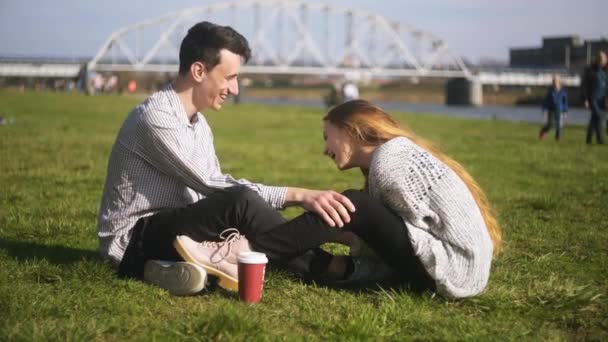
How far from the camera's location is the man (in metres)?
3.92

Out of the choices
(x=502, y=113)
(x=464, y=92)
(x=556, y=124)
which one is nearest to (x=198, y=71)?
(x=556, y=124)

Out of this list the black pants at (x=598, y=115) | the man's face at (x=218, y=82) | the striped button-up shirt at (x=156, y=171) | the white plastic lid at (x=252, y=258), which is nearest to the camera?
the white plastic lid at (x=252, y=258)

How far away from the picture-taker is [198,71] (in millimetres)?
4105

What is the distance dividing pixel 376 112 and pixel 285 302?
112cm

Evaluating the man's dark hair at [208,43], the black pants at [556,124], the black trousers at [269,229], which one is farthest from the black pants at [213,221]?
the black pants at [556,124]

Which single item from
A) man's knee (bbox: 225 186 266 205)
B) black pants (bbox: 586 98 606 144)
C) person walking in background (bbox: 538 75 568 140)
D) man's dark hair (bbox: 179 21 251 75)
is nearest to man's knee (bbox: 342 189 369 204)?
man's knee (bbox: 225 186 266 205)

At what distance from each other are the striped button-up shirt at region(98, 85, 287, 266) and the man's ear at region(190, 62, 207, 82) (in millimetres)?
159

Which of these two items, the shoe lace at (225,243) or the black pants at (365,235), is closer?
the black pants at (365,235)

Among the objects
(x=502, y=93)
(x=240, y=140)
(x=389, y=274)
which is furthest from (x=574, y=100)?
(x=389, y=274)

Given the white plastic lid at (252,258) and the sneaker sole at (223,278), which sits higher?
the white plastic lid at (252,258)

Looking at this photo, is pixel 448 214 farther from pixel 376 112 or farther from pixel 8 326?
pixel 8 326

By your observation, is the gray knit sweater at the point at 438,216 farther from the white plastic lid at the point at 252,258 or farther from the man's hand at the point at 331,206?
the white plastic lid at the point at 252,258

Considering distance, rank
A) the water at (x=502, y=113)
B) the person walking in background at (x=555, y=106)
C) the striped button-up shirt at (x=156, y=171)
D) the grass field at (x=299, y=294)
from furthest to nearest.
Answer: the water at (x=502, y=113)
the person walking in background at (x=555, y=106)
the striped button-up shirt at (x=156, y=171)
the grass field at (x=299, y=294)

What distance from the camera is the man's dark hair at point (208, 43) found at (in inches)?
159
